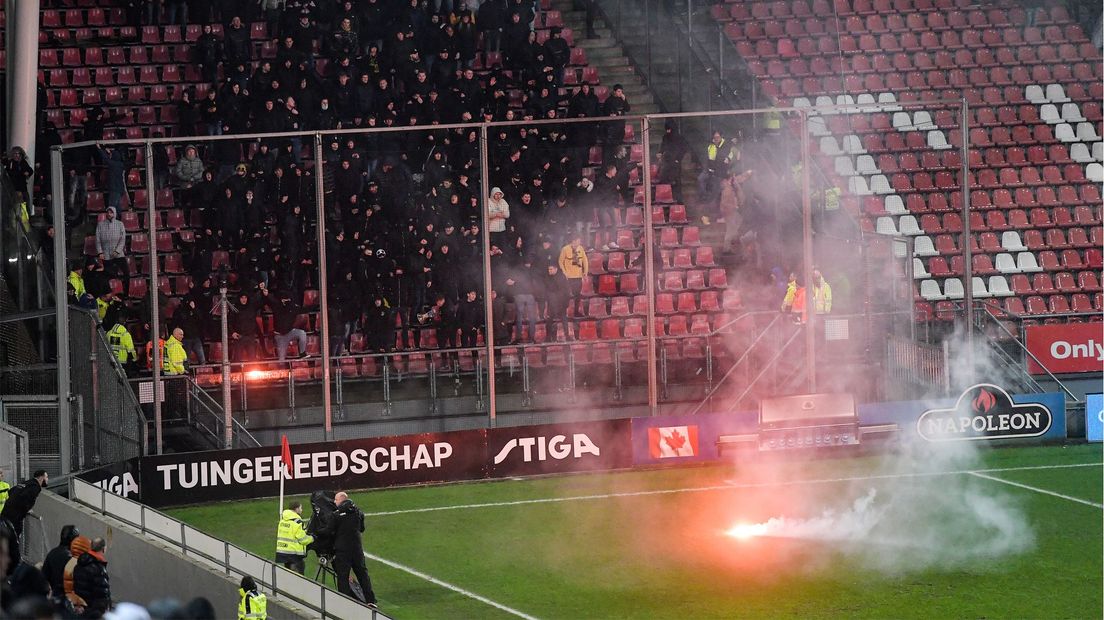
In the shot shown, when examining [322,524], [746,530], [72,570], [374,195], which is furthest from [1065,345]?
[72,570]

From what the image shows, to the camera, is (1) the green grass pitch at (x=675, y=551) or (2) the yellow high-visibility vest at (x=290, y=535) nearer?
(2) the yellow high-visibility vest at (x=290, y=535)

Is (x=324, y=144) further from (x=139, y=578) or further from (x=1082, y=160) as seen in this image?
(x=1082, y=160)

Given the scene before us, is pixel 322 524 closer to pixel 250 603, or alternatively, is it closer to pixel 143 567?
pixel 143 567

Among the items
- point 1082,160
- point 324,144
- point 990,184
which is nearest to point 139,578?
point 324,144

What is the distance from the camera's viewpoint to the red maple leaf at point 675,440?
23641 millimetres

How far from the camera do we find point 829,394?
23.2 m

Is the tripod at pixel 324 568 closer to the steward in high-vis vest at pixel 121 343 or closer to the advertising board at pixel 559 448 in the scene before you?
the advertising board at pixel 559 448

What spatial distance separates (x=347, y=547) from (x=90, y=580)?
9.86 feet

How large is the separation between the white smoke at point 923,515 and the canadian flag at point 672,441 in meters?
2.61

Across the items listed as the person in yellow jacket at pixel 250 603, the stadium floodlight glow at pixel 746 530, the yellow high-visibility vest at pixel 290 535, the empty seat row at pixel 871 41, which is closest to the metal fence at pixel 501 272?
the stadium floodlight glow at pixel 746 530

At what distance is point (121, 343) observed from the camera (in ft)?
73.3

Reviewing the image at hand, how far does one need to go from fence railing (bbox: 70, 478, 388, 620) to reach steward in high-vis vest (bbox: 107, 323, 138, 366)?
454 cm

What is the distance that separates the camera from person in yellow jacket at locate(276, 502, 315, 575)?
1614 centimetres

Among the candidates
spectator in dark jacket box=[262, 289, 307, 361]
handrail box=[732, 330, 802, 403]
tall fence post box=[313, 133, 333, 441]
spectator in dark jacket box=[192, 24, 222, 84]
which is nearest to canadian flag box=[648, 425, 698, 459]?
handrail box=[732, 330, 802, 403]
